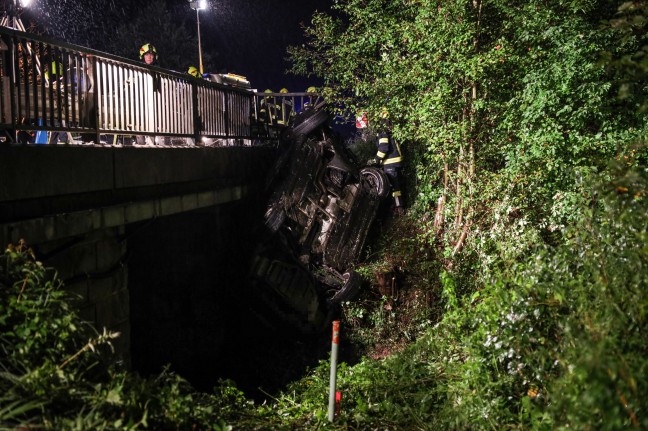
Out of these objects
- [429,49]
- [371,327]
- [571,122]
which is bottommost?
[371,327]

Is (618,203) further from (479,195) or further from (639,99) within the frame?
(479,195)

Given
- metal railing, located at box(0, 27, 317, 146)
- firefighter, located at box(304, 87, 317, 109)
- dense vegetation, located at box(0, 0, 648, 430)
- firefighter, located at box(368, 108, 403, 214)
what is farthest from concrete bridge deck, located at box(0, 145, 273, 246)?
firefighter, located at box(368, 108, 403, 214)

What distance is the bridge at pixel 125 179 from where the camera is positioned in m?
5.59

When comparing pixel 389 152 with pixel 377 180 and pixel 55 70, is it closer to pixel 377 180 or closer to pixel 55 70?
pixel 377 180

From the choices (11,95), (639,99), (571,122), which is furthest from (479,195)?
(11,95)

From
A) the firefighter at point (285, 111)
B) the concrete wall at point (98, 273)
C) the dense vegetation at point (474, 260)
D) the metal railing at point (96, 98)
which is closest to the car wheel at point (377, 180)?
the dense vegetation at point (474, 260)

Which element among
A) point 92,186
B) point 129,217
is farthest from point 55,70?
point 129,217

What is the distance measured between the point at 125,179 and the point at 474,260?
6.30 metres

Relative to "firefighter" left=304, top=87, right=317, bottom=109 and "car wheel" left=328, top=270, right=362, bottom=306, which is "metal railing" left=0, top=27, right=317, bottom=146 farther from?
"car wheel" left=328, top=270, right=362, bottom=306

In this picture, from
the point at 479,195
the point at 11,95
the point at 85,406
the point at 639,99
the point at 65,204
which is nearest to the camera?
the point at 85,406

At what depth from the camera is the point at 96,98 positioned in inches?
266

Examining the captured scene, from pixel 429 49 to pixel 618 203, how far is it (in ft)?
20.7

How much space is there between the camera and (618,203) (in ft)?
14.4

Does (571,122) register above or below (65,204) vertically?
above
